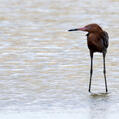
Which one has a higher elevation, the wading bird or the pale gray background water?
the wading bird

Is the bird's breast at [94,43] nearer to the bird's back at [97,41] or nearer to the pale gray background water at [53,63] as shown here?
the bird's back at [97,41]

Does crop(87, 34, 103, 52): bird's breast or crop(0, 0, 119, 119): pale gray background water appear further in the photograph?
crop(87, 34, 103, 52): bird's breast

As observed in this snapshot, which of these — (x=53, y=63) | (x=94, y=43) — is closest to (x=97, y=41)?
(x=94, y=43)

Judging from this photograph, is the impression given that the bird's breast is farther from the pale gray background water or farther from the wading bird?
the pale gray background water

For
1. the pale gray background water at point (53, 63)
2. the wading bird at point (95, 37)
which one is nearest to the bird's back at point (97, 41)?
the wading bird at point (95, 37)

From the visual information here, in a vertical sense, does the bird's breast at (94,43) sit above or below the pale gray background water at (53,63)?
above

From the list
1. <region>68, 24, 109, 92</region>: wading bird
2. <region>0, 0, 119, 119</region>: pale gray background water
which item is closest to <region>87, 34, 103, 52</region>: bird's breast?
<region>68, 24, 109, 92</region>: wading bird

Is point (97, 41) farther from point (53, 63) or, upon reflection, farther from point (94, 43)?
point (53, 63)

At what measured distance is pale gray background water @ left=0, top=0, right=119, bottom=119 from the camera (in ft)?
29.3

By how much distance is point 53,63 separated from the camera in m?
12.4

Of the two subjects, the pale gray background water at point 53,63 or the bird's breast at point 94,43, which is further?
the bird's breast at point 94,43

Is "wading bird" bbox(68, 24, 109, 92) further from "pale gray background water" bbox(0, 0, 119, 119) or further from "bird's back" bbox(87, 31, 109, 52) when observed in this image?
"pale gray background water" bbox(0, 0, 119, 119)

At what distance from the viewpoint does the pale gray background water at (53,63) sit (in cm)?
894

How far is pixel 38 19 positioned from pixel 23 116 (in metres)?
10.2
